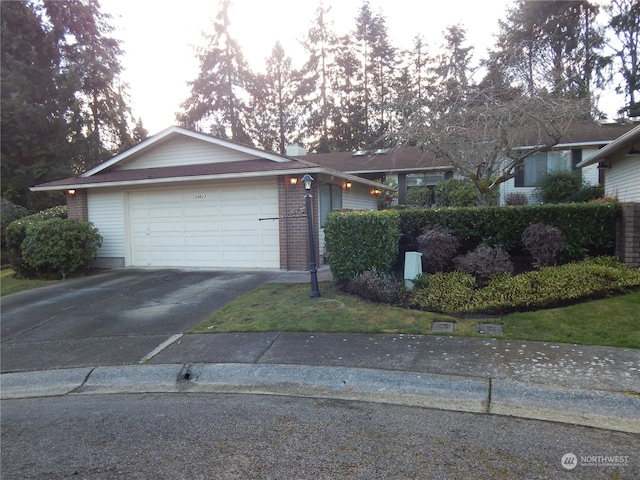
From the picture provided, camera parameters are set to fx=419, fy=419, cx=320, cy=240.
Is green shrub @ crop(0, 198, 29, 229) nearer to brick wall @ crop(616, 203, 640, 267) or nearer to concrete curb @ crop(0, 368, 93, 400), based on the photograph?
concrete curb @ crop(0, 368, 93, 400)

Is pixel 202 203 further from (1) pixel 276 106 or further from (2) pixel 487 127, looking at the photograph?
(1) pixel 276 106

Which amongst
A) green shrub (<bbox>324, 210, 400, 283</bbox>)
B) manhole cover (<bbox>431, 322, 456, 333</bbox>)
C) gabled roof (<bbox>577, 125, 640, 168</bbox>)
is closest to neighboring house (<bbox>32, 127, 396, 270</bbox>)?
green shrub (<bbox>324, 210, 400, 283</bbox>)

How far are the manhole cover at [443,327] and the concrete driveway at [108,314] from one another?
3713 mm

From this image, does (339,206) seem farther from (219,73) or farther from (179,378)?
(219,73)

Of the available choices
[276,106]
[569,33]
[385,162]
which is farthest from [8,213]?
[569,33]

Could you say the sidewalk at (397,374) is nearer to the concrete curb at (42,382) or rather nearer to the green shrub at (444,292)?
the concrete curb at (42,382)

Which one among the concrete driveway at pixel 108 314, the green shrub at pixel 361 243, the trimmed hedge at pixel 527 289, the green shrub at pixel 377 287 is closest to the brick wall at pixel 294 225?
the concrete driveway at pixel 108 314

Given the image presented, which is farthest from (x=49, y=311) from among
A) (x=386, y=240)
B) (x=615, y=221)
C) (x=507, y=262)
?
(x=615, y=221)

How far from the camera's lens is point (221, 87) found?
34094 mm

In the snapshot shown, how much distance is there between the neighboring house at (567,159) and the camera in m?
16.6

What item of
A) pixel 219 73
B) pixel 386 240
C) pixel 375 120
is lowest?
pixel 386 240

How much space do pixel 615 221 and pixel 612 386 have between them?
5319 millimetres

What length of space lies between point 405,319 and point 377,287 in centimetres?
119

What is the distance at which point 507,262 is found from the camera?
762 centimetres
